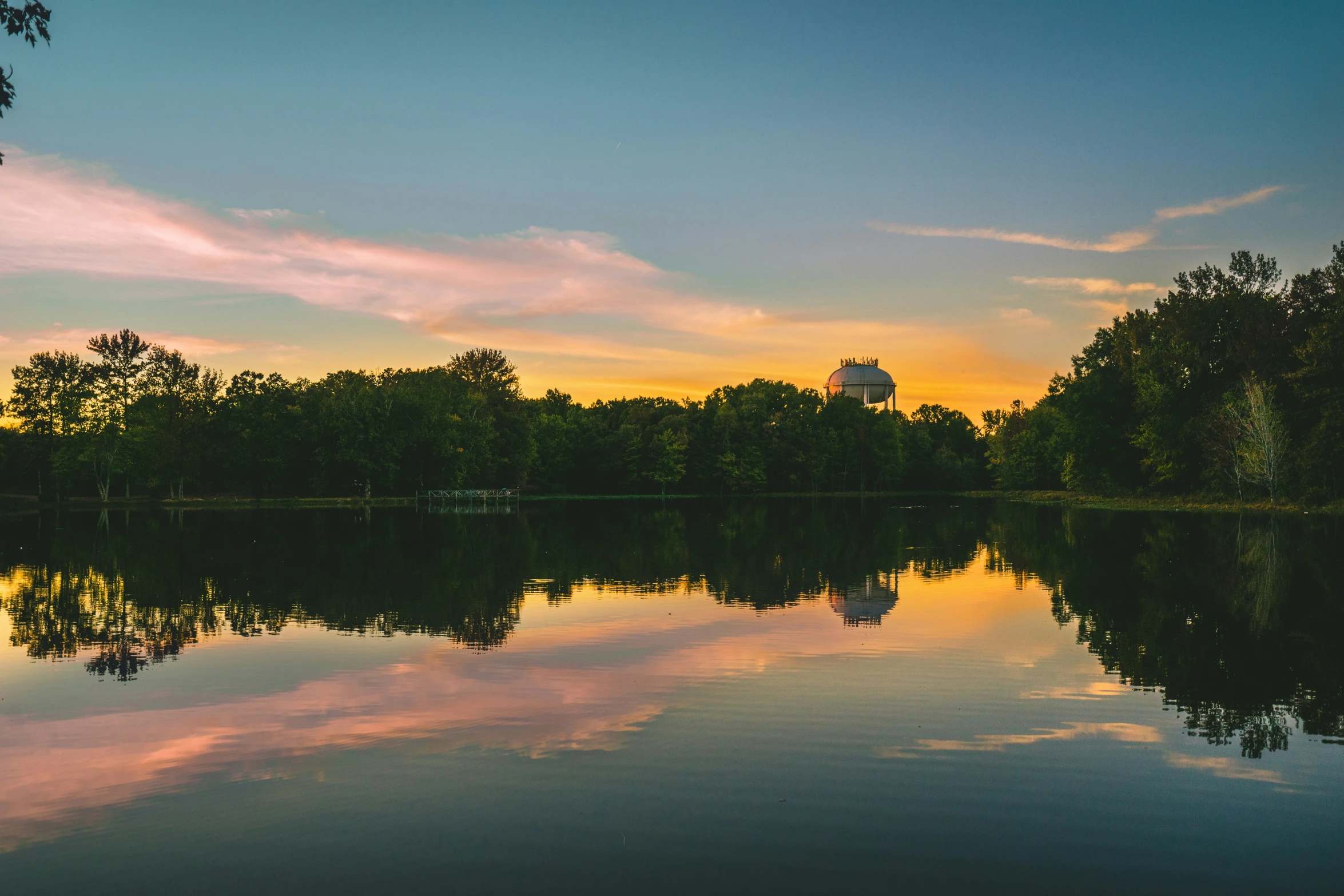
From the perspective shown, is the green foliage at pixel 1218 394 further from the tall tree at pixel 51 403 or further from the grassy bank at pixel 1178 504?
the tall tree at pixel 51 403

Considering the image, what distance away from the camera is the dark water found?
6781 mm

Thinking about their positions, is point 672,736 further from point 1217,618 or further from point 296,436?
point 296,436

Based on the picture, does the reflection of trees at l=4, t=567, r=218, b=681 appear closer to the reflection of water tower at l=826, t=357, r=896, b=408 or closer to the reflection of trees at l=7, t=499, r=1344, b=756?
the reflection of trees at l=7, t=499, r=1344, b=756

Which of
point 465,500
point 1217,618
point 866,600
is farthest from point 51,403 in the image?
point 1217,618

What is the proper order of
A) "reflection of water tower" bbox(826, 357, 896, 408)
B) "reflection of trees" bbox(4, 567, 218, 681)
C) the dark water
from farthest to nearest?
"reflection of water tower" bbox(826, 357, 896, 408) < "reflection of trees" bbox(4, 567, 218, 681) < the dark water

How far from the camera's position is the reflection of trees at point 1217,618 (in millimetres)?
11102

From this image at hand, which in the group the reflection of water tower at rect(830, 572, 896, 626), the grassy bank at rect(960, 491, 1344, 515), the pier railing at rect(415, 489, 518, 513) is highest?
the grassy bank at rect(960, 491, 1344, 515)

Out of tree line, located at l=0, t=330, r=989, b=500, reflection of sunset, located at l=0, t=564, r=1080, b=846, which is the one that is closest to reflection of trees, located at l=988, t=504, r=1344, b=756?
reflection of sunset, located at l=0, t=564, r=1080, b=846

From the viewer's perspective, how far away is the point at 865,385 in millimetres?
141500

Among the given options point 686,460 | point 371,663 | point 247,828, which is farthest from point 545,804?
point 686,460

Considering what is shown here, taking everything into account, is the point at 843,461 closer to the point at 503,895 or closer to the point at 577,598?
the point at 577,598

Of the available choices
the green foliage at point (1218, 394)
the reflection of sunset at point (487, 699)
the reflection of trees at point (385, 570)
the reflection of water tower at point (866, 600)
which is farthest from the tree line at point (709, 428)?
the reflection of sunset at point (487, 699)

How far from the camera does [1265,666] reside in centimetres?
1329

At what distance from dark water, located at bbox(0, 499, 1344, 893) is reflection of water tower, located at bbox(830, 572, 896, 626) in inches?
4.9
